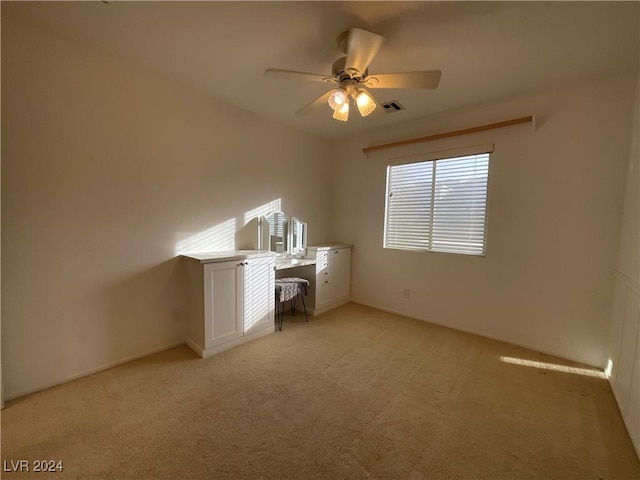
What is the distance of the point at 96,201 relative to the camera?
214cm

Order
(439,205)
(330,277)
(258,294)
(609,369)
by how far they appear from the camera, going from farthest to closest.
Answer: (330,277)
(439,205)
(258,294)
(609,369)

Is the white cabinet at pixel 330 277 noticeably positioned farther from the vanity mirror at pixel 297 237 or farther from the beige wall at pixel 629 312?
the beige wall at pixel 629 312

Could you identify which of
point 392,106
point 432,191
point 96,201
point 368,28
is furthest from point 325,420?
point 392,106

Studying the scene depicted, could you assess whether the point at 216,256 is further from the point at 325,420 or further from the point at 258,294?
the point at 325,420

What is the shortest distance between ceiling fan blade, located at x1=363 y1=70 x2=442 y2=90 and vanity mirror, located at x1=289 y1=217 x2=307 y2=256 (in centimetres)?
202

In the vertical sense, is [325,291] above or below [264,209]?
below

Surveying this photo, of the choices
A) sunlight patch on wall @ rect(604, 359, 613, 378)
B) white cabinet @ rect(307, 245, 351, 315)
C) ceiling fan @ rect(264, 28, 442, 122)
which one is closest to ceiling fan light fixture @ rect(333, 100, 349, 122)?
ceiling fan @ rect(264, 28, 442, 122)

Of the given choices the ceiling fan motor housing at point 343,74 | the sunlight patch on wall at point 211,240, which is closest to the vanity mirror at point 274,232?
the sunlight patch on wall at point 211,240

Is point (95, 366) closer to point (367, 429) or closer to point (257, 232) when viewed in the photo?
point (257, 232)

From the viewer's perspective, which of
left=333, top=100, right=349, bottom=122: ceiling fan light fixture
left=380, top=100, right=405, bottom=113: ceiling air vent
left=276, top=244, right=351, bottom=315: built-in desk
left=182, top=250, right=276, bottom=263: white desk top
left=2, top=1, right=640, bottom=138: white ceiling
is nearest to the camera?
left=2, top=1, right=640, bottom=138: white ceiling

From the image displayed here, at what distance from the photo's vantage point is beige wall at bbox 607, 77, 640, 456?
1.69 m

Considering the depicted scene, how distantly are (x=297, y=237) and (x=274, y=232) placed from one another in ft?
1.14

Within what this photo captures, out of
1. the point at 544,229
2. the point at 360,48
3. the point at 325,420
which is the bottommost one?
the point at 325,420

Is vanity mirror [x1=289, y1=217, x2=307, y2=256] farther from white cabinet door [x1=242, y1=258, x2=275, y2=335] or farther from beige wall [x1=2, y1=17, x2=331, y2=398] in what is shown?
beige wall [x1=2, y1=17, x2=331, y2=398]
